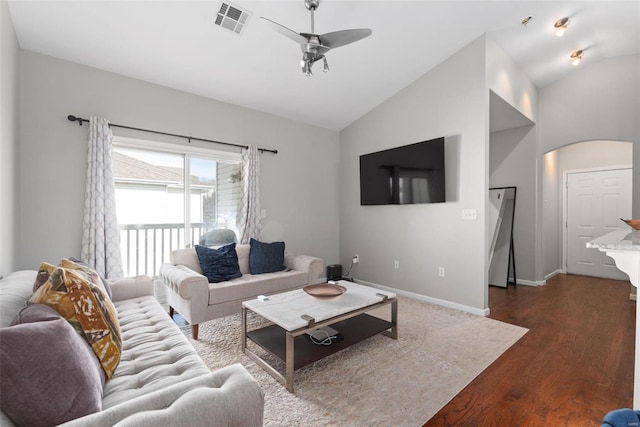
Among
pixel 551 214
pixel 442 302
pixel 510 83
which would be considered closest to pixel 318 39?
pixel 510 83

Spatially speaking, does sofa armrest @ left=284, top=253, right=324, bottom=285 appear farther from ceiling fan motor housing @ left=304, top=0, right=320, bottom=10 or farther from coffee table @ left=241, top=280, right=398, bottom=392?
ceiling fan motor housing @ left=304, top=0, right=320, bottom=10

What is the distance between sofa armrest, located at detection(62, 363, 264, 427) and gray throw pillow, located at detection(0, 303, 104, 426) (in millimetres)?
109

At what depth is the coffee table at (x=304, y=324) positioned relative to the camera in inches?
75.8

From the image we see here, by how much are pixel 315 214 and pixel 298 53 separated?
2424 millimetres

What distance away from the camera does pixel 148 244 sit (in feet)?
11.6

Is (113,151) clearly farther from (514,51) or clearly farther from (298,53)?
(514,51)

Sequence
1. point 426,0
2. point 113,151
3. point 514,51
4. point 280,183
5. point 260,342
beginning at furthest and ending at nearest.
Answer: point 280,183 → point 514,51 → point 113,151 → point 426,0 → point 260,342

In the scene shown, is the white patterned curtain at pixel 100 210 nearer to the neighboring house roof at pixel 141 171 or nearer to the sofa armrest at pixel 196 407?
the neighboring house roof at pixel 141 171

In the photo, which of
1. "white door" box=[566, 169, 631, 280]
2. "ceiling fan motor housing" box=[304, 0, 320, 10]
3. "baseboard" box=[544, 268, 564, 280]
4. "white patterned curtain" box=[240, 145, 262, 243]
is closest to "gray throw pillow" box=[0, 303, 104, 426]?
"ceiling fan motor housing" box=[304, 0, 320, 10]

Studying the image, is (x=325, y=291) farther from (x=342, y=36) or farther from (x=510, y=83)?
(x=510, y=83)

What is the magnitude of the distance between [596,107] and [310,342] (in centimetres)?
525

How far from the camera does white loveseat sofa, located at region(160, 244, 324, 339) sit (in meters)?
2.61

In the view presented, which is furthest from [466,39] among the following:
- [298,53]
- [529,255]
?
[529,255]

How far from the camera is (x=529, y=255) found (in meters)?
4.64
